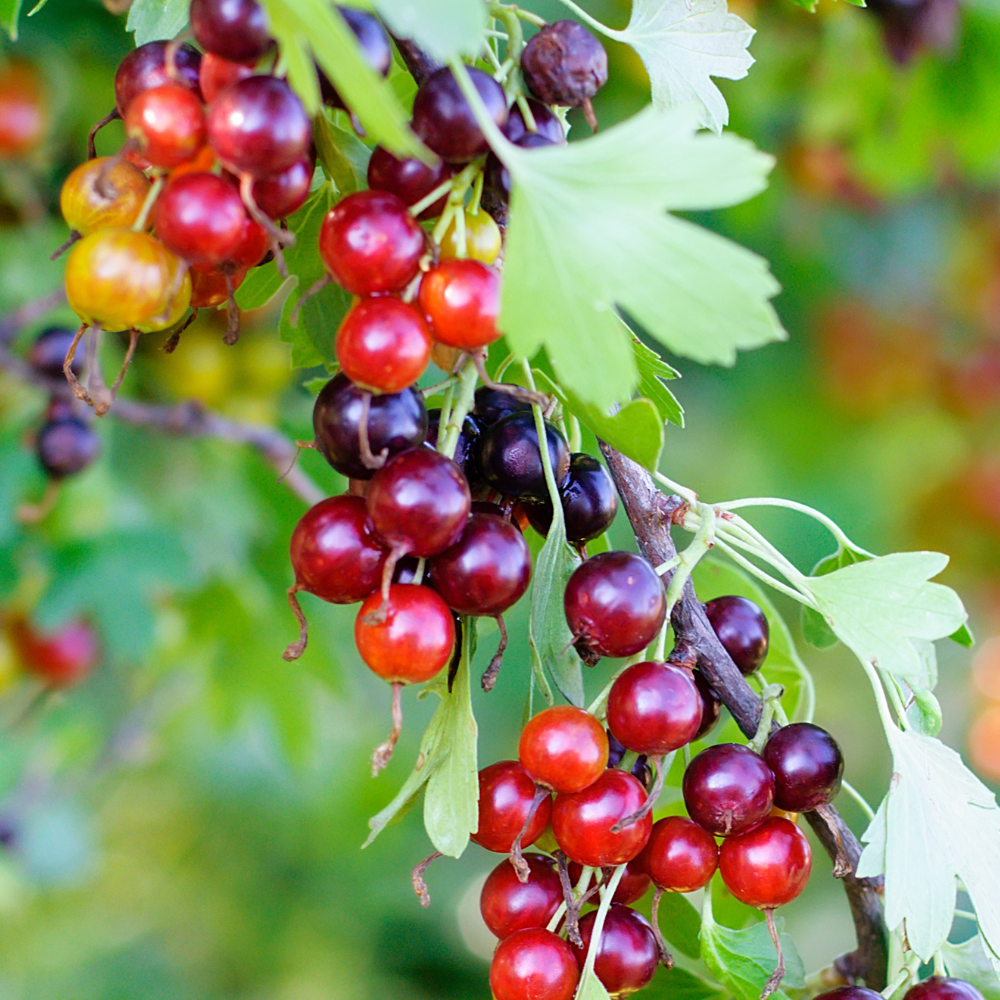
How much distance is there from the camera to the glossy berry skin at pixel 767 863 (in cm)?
46

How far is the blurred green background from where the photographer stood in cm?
115

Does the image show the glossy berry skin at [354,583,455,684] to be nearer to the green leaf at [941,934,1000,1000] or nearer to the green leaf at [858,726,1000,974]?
the green leaf at [858,726,1000,974]

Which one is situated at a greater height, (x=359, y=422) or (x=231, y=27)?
(x=231, y=27)

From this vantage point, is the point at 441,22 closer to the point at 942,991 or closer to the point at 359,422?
the point at 359,422

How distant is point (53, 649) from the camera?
131 centimetres

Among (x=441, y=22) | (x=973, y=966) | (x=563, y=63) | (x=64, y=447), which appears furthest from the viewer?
(x=64, y=447)

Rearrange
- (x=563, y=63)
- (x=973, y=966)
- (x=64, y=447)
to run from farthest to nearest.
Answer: (x=64, y=447) < (x=973, y=966) < (x=563, y=63)

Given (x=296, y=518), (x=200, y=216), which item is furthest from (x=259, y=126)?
(x=296, y=518)

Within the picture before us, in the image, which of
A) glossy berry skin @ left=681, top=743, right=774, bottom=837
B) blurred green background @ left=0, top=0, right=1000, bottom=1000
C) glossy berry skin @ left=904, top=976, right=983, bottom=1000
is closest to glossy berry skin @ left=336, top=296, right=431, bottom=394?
glossy berry skin @ left=681, top=743, right=774, bottom=837

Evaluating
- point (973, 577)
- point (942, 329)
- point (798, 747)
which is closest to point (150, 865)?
point (973, 577)

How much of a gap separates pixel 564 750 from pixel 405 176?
24 centimetres

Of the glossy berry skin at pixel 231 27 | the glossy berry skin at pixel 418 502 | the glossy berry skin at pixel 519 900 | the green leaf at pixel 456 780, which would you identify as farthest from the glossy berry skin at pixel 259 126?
the glossy berry skin at pixel 519 900

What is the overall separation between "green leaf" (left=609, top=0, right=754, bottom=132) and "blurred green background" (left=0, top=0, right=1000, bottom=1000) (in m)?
0.60

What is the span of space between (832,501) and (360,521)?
5.19 ft
